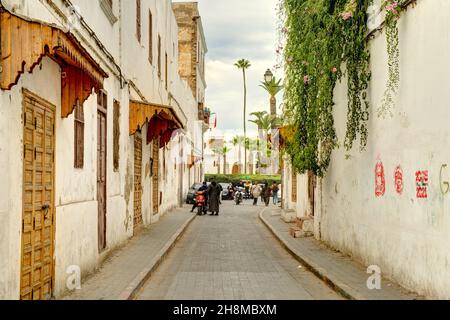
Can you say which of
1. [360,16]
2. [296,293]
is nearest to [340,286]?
[296,293]

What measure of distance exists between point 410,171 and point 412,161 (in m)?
0.17

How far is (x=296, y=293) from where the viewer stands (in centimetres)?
1001

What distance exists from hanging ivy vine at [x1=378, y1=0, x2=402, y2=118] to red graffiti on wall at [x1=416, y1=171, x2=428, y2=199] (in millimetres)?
1591

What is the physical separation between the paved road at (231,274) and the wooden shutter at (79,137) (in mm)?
2184

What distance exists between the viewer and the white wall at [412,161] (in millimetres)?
8211

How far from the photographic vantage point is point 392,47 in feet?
33.2

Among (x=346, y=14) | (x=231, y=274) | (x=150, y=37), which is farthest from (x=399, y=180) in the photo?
(x=150, y=37)

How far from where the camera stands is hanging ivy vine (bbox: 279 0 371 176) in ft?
39.8

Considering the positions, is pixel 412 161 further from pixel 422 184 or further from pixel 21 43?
pixel 21 43

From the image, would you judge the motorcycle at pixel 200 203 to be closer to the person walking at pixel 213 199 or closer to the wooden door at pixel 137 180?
the person walking at pixel 213 199

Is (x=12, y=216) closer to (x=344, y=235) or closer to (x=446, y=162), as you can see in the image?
(x=446, y=162)

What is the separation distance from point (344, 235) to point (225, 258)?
2536 mm

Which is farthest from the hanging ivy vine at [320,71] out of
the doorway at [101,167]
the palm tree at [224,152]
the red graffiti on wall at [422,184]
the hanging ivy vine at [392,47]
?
the palm tree at [224,152]
